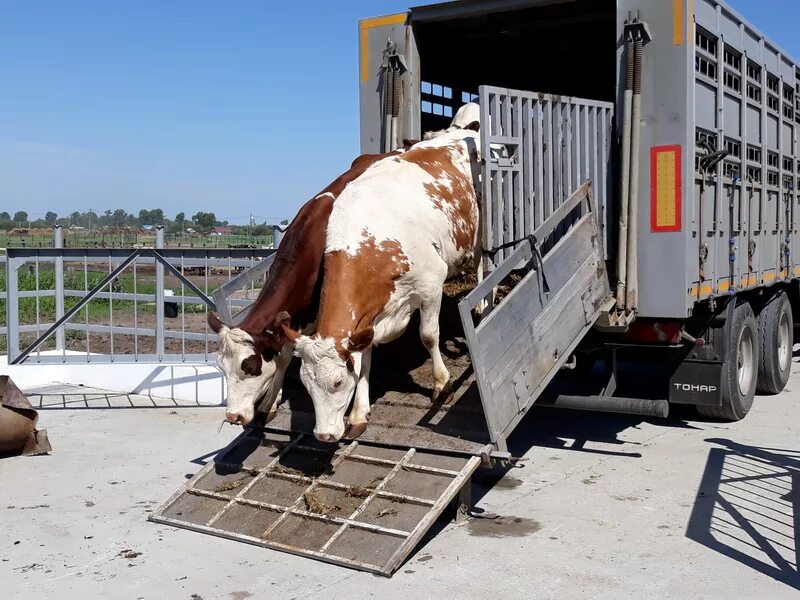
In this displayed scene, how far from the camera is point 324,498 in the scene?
5945mm

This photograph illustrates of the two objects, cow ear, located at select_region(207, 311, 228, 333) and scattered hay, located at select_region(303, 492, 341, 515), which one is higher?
cow ear, located at select_region(207, 311, 228, 333)

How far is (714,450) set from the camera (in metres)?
7.95

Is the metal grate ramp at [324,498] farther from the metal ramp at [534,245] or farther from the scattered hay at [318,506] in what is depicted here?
the metal ramp at [534,245]

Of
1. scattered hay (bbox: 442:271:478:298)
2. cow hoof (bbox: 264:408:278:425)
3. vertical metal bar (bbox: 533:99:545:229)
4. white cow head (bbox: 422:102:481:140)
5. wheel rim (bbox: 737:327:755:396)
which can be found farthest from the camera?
wheel rim (bbox: 737:327:755:396)

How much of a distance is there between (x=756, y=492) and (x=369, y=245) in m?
3.35

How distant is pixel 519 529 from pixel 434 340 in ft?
5.38

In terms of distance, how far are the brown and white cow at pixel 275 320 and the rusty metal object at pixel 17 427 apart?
251 centimetres

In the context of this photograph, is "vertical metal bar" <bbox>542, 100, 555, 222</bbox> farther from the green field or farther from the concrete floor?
the green field

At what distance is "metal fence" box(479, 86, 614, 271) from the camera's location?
6750 millimetres

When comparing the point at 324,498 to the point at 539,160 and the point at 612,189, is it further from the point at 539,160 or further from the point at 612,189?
the point at 612,189

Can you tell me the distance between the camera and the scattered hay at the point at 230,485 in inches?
249

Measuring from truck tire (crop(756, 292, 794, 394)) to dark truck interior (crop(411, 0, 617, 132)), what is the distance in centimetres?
Result: 309

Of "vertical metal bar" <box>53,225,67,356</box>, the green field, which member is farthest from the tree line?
"vertical metal bar" <box>53,225,67,356</box>

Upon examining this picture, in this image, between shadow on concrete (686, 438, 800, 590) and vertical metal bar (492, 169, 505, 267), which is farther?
vertical metal bar (492, 169, 505, 267)
